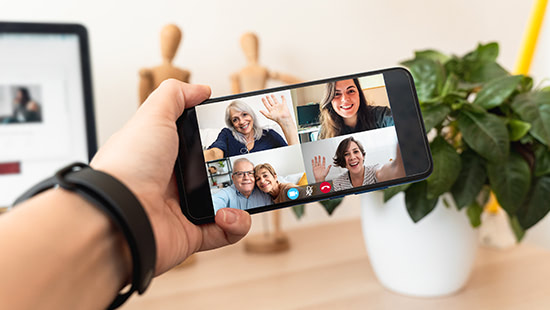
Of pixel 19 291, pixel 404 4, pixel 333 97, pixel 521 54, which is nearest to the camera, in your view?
pixel 19 291

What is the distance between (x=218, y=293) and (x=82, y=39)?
445 mm

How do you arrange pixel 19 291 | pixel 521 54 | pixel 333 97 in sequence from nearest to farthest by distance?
pixel 19 291
pixel 333 97
pixel 521 54

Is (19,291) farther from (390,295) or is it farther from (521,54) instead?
(521,54)

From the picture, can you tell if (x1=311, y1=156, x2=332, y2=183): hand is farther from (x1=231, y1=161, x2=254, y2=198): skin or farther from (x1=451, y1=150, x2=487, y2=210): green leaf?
(x1=451, y1=150, x2=487, y2=210): green leaf

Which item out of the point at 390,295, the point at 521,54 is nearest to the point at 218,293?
the point at 390,295

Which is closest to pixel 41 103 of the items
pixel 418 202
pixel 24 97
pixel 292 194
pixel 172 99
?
pixel 24 97

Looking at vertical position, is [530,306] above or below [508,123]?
below

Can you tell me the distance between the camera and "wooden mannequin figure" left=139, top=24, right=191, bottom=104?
664 mm

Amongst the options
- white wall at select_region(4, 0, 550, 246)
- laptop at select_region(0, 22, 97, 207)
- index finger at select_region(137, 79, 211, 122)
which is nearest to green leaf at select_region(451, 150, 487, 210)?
index finger at select_region(137, 79, 211, 122)

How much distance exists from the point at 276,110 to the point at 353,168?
0.33 feet

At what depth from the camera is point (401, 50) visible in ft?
3.00

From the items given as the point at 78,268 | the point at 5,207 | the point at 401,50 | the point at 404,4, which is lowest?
the point at 5,207

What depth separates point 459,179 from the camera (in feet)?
1.61

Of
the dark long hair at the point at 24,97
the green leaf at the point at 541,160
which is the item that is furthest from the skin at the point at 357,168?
the dark long hair at the point at 24,97
